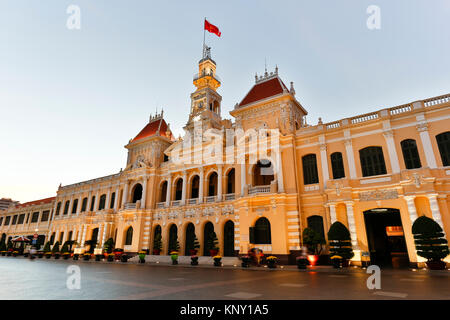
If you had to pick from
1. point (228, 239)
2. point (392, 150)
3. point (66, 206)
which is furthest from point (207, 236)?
point (66, 206)

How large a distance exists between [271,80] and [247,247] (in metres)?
19.6

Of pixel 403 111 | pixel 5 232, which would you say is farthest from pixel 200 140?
pixel 5 232

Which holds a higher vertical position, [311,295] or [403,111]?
[403,111]

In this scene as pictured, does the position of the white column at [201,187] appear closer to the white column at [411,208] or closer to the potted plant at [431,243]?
the white column at [411,208]

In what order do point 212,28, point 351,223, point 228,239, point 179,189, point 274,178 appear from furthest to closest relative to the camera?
point 179,189
point 212,28
point 228,239
point 274,178
point 351,223

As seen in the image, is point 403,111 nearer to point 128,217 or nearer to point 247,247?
point 247,247

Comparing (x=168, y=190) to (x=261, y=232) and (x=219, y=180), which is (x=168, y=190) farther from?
(x=261, y=232)

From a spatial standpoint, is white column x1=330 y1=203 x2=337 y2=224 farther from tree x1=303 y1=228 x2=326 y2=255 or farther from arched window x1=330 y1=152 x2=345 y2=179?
arched window x1=330 y1=152 x2=345 y2=179

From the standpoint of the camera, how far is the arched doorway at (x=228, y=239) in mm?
27078

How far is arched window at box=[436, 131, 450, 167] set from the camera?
18750 mm

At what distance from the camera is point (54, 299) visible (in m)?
7.03

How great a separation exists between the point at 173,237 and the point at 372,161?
2321 cm

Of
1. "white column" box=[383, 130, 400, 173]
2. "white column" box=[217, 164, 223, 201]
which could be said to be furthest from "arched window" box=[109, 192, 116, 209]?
"white column" box=[383, 130, 400, 173]

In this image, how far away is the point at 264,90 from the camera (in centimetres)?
2997
